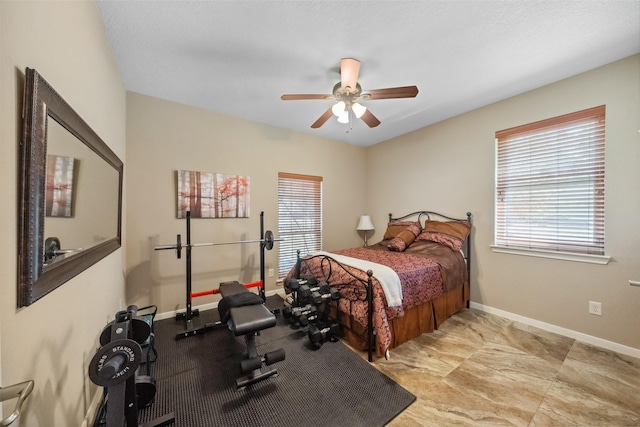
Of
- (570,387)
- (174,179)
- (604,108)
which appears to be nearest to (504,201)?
(604,108)

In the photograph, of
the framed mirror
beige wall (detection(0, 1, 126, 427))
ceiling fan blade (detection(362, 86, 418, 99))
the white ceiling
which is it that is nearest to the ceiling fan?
ceiling fan blade (detection(362, 86, 418, 99))

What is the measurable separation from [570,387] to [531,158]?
2262 millimetres

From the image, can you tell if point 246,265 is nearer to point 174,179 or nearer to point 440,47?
point 174,179

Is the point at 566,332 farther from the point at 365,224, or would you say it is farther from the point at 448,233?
the point at 365,224

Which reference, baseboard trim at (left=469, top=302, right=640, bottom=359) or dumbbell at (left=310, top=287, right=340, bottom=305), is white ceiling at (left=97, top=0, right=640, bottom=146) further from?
baseboard trim at (left=469, top=302, right=640, bottom=359)

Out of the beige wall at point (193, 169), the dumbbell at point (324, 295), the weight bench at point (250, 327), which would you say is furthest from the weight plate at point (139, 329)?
the beige wall at point (193, 169)

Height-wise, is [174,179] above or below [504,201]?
above

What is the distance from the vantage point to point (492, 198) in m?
3.01

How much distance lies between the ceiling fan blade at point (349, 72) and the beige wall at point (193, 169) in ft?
6.04

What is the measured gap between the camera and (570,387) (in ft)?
5.75

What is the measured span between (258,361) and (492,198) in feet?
10.8

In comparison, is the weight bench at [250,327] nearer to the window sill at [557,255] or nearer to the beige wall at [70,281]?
the beige wall at [70,281]

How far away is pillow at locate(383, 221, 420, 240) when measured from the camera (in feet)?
11.9

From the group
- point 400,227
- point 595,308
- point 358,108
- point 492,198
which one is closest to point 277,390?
point 358,108
